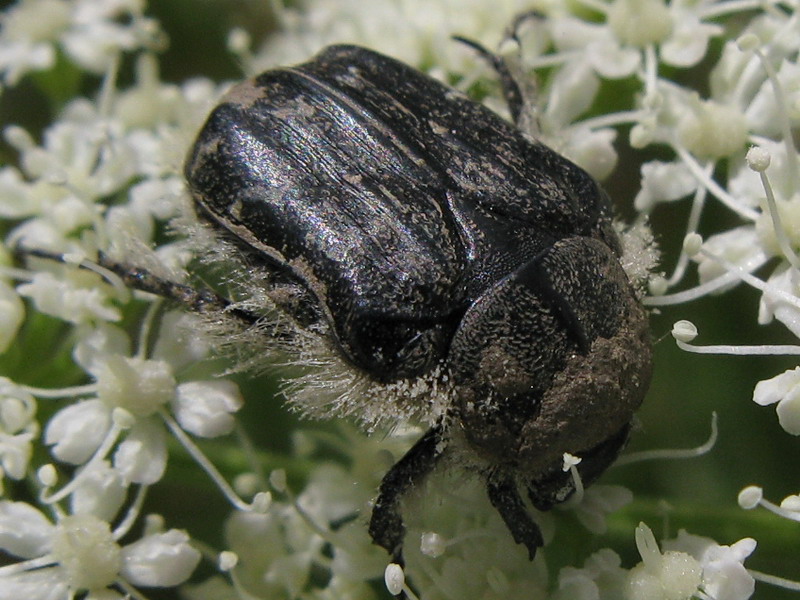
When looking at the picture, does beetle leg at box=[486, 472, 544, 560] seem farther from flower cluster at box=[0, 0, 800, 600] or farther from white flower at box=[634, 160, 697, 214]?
white flower at box=[634, 160, 697, 214]

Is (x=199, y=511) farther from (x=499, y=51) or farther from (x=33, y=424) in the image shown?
(x=499, y=51)

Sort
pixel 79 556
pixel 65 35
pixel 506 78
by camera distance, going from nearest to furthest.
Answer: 1. pixel 79 556
2. pixel 506 78
3. pixel 65 35

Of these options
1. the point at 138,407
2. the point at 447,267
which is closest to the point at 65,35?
the point at 138,407

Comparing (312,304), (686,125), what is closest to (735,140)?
(686,125)

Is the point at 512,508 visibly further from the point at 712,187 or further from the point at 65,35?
the point at 65,35

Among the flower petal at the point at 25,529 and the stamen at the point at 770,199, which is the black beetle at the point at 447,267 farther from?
the flower petal at the point at 25,529

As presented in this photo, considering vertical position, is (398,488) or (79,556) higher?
(398,488)

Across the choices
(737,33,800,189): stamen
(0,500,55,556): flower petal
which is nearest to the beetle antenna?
(737,33,800,189): stamen

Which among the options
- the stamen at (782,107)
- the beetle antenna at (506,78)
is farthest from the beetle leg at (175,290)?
the stamen at (782,107)

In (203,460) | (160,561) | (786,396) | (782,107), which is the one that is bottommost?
(160,561)
